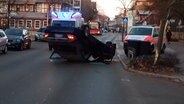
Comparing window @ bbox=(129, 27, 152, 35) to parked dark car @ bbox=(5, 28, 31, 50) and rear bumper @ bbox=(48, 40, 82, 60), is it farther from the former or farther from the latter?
parked dark car @ bbox=(5, 28, 31, 50)

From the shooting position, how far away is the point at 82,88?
46.5 feet

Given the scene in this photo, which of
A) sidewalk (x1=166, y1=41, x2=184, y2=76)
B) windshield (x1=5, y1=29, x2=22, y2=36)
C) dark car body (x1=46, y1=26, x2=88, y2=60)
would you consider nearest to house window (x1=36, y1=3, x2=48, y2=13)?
sidewalk (x1=166, y1=41, x2=184, y2=76)

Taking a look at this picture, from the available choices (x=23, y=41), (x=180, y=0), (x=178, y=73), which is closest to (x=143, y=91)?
(x=178, y=73)

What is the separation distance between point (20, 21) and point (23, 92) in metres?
96.5

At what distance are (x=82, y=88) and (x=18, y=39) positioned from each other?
20.3 meters

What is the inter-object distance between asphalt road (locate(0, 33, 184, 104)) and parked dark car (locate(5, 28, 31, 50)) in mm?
13735

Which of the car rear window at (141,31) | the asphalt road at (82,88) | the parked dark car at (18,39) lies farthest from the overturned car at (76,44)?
the parked dark car at (18,39)

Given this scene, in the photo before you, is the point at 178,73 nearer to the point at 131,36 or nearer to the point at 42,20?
the point at 131,36

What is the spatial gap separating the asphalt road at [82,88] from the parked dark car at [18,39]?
13.7 m

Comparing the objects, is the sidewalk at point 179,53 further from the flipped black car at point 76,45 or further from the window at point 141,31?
the flipped black car at point 76,45

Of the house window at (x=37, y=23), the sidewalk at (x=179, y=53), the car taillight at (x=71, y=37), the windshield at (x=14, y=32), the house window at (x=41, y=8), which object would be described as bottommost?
the sidewalk at (x=179, y=53)

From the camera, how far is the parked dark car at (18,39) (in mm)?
33500

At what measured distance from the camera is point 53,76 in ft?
57.0

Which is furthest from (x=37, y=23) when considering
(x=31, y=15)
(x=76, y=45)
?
(x=76, y=45)
